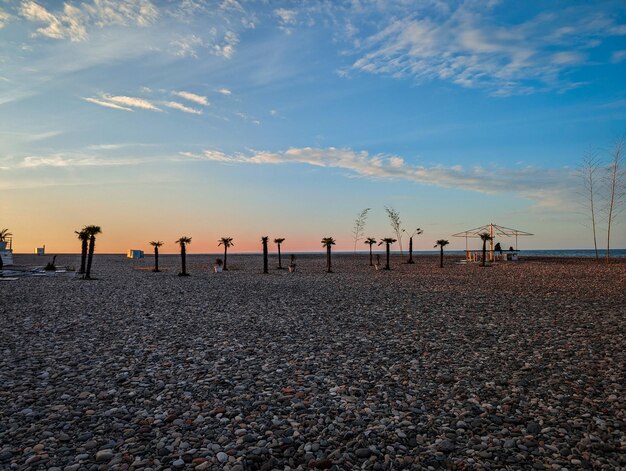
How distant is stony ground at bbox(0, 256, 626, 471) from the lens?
554 centimetres


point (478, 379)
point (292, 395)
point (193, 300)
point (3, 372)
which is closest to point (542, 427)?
point (478, 379)

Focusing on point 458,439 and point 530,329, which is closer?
point 458,439

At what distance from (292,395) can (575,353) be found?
25.4 ft

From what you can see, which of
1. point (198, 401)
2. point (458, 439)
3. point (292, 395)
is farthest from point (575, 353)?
point (198, 401)

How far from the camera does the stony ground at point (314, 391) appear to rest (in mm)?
5539

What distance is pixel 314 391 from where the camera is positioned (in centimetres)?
782

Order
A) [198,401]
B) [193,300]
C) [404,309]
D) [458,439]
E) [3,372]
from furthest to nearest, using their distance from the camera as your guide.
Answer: [193,300] < [404,309] < [3,372] < [198,401] < [458,439]

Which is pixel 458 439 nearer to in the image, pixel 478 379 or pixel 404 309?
pixel 478 379

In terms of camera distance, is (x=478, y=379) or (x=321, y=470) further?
(x=478, y=379)

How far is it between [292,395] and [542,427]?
412cm

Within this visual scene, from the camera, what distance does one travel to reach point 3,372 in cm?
913

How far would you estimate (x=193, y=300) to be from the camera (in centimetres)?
2164

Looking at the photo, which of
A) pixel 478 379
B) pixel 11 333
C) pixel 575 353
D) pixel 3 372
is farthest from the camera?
pixel 11 333

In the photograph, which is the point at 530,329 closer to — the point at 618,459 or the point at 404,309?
the point at 404,309
